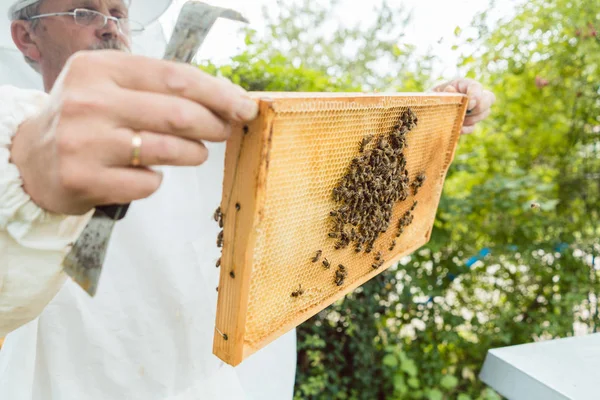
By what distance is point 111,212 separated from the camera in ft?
2.56

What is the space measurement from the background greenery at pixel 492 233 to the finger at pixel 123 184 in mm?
2594

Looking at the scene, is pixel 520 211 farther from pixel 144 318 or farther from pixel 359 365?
pixel 144 318

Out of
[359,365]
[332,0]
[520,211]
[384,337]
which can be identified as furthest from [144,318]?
[332,0]

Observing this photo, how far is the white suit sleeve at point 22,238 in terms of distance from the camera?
0.78m

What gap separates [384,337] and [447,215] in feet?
4.50

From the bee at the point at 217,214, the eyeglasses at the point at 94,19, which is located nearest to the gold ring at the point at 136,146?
the bee at the point at 217,214

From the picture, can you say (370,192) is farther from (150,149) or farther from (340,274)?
(150,149)

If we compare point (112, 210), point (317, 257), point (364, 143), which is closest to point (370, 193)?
point (364, 143)

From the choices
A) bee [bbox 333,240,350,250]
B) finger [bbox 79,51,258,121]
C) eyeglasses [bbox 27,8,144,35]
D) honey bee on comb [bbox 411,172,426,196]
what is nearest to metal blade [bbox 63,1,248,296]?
finger [bbox 79,51,258,121]

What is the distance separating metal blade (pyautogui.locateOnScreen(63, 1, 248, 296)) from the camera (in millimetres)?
777

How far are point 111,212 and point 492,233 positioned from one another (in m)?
3.75

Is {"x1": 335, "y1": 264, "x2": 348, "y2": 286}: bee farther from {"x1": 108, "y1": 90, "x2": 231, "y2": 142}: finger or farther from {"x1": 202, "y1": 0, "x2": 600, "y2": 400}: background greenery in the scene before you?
{"x1": 202, "y1": 0, "x2": 600, "y2": 400}: background greenery

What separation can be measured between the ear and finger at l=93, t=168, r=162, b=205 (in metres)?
1.27

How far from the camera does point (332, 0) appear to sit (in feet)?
18.3
